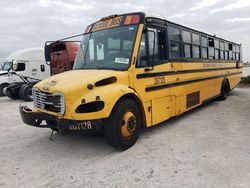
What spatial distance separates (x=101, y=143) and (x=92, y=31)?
2.49 meters

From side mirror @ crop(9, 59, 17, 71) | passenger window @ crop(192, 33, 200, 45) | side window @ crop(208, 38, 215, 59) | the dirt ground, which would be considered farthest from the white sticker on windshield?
side mirror @ crop(9, 59, 17, 71)

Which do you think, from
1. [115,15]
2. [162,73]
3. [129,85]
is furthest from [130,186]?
[115,15]

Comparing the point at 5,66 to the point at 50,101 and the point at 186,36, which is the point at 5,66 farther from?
the point at 50,101

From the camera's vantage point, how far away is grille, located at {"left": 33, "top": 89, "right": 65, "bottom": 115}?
449 cm

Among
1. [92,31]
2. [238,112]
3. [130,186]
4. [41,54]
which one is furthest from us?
[41,54]

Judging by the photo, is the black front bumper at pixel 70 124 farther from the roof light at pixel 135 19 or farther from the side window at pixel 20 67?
the side window at pixel 20 67

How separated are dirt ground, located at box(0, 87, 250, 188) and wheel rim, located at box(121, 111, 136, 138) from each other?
33cm

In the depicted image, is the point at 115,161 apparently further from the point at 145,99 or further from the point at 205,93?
the point at 205,93

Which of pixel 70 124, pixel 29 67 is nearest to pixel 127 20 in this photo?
pixel 70 124

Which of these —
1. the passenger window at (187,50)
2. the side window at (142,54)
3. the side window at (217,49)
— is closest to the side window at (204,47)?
the side window at (217,49)

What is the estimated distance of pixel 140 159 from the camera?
15.0ft

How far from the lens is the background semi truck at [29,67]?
14320 millimetres

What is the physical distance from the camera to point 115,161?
14.9 ft

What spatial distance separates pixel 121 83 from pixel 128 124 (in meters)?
0.77
